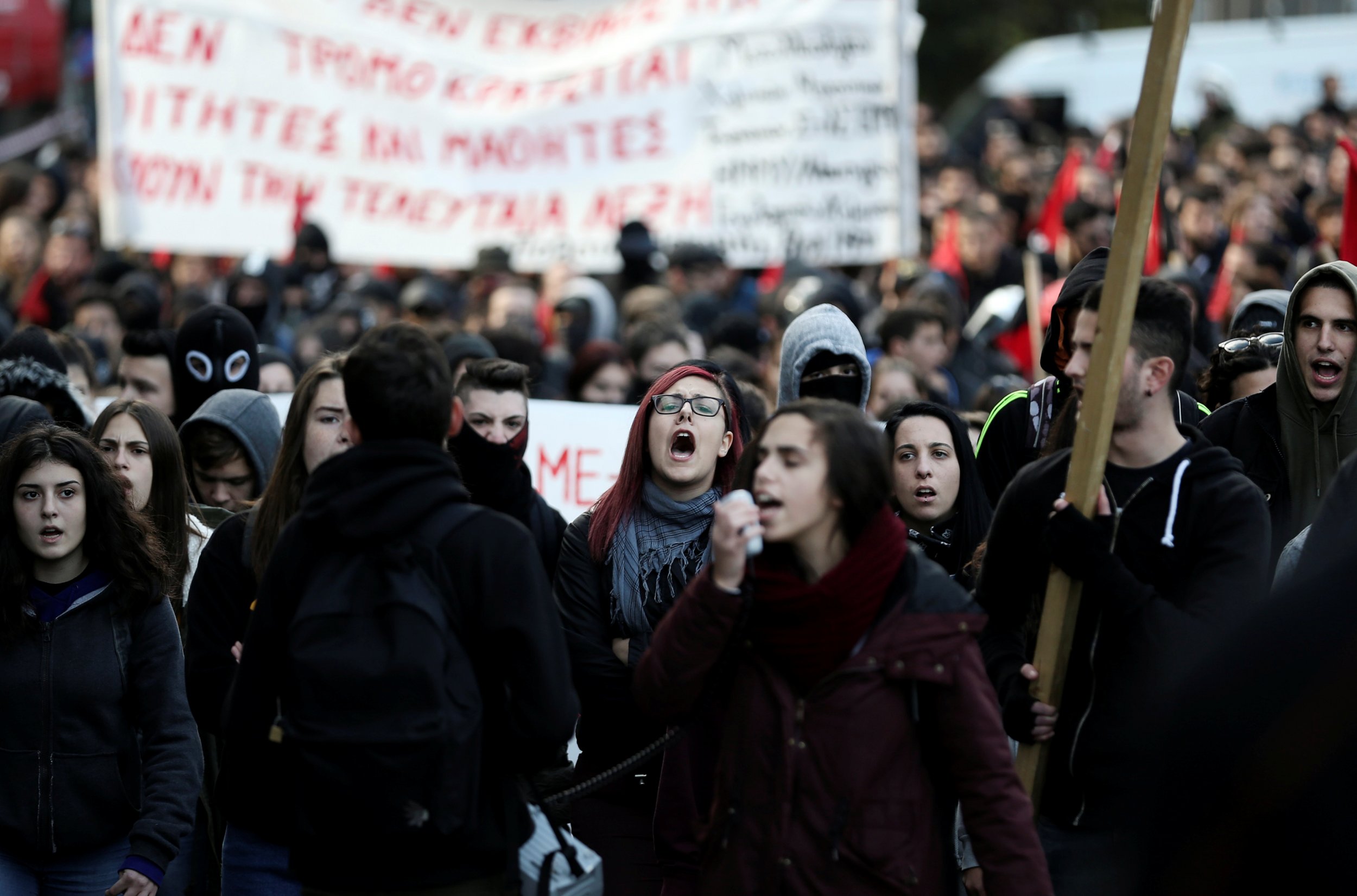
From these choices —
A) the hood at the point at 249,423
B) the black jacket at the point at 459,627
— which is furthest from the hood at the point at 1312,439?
the hood at the point at 249,423

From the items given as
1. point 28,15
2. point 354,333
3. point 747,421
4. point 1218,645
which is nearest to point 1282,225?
point 354,333

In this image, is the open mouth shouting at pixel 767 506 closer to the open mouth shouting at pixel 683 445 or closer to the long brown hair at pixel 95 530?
the open mouth shouting at pixel 683 445

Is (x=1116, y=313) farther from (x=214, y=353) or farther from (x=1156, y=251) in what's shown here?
(x=1156, y=251)

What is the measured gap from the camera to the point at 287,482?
3.82 m

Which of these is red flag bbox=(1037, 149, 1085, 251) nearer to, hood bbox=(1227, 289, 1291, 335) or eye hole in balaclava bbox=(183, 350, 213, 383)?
hood bbox=(1227, 289, 1291, 335)

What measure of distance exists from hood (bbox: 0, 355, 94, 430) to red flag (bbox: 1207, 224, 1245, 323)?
18.3ft

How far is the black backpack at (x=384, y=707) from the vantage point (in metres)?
2.88

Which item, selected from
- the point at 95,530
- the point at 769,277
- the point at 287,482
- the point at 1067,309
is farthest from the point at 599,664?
the point at 769,277

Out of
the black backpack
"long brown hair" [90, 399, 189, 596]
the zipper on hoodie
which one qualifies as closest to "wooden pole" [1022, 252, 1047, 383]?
"long brown hair" [90, 399, 189, 596]

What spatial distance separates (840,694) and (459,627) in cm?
70

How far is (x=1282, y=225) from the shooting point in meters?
12.5

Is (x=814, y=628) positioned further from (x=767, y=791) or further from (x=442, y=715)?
(x=442, y=715)

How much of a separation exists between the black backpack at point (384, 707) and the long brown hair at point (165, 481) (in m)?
1.68

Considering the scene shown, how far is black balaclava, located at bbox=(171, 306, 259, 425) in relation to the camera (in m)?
5.77
